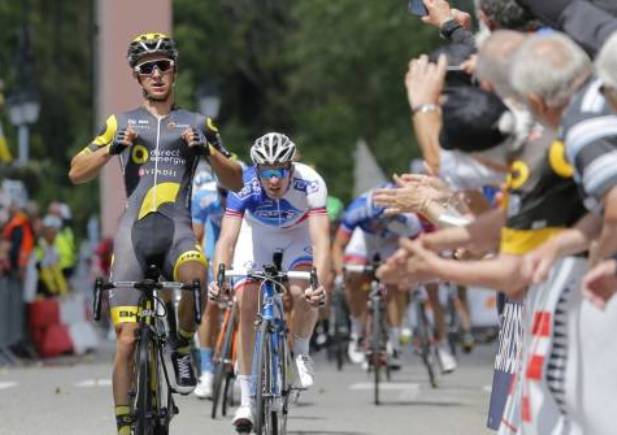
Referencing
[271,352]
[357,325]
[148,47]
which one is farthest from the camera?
[357,325]

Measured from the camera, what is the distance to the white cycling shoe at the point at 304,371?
42.4ft

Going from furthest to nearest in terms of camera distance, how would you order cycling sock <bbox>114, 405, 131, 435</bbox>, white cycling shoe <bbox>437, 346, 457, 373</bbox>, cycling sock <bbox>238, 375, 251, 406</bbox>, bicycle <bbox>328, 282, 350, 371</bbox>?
bicycle <bbox>328, 282, 350, 371</bbox>, white cycling shoe <bbox>437, 346, 457, 373</bbox>, cycling sock <bbox>238, 375, 251, 406</bbox>, cycling sock <bbox>114, 405, 131, 435</bbox>

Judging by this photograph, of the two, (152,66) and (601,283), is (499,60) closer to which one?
(601,283)

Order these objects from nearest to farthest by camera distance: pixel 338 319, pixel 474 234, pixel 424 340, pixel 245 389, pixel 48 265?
pixel 474 234
pixel 245 389
pixel 424 340
pixel 338 319
pixel 48 265

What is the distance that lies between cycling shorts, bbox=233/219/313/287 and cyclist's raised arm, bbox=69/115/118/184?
83.5 inches

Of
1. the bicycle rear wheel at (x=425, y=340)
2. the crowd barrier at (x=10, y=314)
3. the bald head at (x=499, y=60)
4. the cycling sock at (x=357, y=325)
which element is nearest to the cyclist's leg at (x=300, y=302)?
the bicycle rear wheel at (x=425, y=340)

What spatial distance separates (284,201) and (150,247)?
2109mm

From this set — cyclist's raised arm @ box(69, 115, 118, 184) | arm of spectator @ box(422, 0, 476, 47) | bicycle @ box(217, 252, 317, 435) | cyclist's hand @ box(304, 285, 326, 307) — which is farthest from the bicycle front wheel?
arm of spectator @ box(422, 0, 476, 47)

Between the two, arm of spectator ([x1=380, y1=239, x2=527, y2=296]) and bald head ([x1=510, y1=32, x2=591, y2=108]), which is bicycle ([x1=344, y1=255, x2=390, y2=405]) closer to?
arm of spectator ([x1=380, y1=239, x2=527, y2=296])

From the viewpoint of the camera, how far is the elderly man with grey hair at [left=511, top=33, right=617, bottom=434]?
6.82 metres

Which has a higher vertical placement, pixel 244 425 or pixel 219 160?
pixel 219 160

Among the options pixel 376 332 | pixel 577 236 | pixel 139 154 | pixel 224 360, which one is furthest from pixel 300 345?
pixel 577 236

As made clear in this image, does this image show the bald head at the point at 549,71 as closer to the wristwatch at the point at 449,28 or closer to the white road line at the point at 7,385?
the wristwatch at the point at 449,28

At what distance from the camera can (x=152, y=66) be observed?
11.6m
